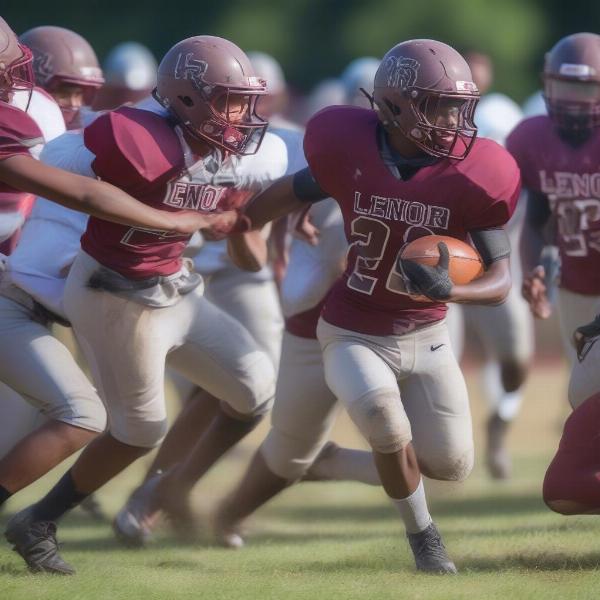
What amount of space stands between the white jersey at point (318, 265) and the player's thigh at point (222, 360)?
1.53 ft

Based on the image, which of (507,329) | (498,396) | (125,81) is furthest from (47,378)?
(125,81)

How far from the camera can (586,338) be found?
14.7 ft

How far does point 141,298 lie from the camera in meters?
4.36

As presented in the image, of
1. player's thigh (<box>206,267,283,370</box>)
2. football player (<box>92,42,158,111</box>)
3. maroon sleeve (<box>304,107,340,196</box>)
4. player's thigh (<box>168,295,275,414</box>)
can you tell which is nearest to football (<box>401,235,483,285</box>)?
maroon sleeve (<box>304,107,340,196</box>)

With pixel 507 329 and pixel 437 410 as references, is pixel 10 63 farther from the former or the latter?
pixel 507 329

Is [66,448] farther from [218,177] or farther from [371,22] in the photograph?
[371,22]

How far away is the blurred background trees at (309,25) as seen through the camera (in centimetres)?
1769

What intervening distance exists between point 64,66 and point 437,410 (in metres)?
2.15

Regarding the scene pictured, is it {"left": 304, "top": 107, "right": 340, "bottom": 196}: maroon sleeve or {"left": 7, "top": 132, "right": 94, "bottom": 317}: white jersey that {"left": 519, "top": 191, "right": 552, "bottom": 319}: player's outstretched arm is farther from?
{"left": 7, "top": 132, "right": 94, "bottom": 317}: white jersey

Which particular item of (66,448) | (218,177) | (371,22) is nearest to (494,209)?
(218,177)

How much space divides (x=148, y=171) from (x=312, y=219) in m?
1.22

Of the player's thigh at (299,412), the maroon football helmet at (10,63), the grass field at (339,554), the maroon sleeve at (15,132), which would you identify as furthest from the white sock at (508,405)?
the maroon sleeve at (15,132)

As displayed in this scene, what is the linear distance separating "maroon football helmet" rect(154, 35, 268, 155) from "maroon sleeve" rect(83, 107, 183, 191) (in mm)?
147

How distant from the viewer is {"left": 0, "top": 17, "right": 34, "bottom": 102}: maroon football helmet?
4.21 metres
